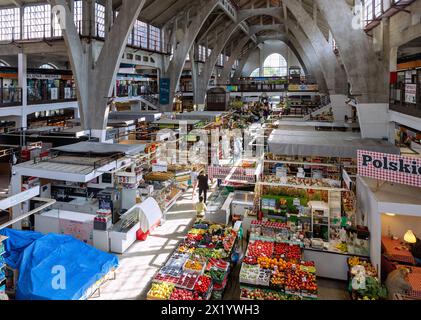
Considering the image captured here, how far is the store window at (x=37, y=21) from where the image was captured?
19.8 m

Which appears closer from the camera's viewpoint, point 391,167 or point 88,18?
point 391,167

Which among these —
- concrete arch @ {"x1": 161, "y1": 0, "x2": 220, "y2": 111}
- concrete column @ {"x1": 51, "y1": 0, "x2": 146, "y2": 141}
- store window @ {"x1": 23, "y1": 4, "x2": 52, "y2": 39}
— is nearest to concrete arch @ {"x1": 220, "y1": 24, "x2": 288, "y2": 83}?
concrete arch @ {"x1": 161, "y1": 0, "x2": 220, "y2": 111}

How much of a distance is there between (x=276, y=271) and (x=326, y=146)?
579 cm

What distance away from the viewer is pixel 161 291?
6.62 meters

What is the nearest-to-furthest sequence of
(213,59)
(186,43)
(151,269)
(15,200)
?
(15,200) → (151,269) → (186,43) → (213,59)

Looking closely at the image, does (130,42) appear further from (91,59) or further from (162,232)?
(162,232)

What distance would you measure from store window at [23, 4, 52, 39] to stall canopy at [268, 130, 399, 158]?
15.4 m

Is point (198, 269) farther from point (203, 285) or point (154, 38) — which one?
point (154, 38)

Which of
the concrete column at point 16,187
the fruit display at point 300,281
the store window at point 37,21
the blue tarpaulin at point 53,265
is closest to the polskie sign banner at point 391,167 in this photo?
the fruit display at point 300,281

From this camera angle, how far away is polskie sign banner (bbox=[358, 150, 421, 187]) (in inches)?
279

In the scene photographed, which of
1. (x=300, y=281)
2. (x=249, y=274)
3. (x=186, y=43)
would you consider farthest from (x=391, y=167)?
(x=186, y=43)

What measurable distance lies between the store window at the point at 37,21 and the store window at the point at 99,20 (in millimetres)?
3154
